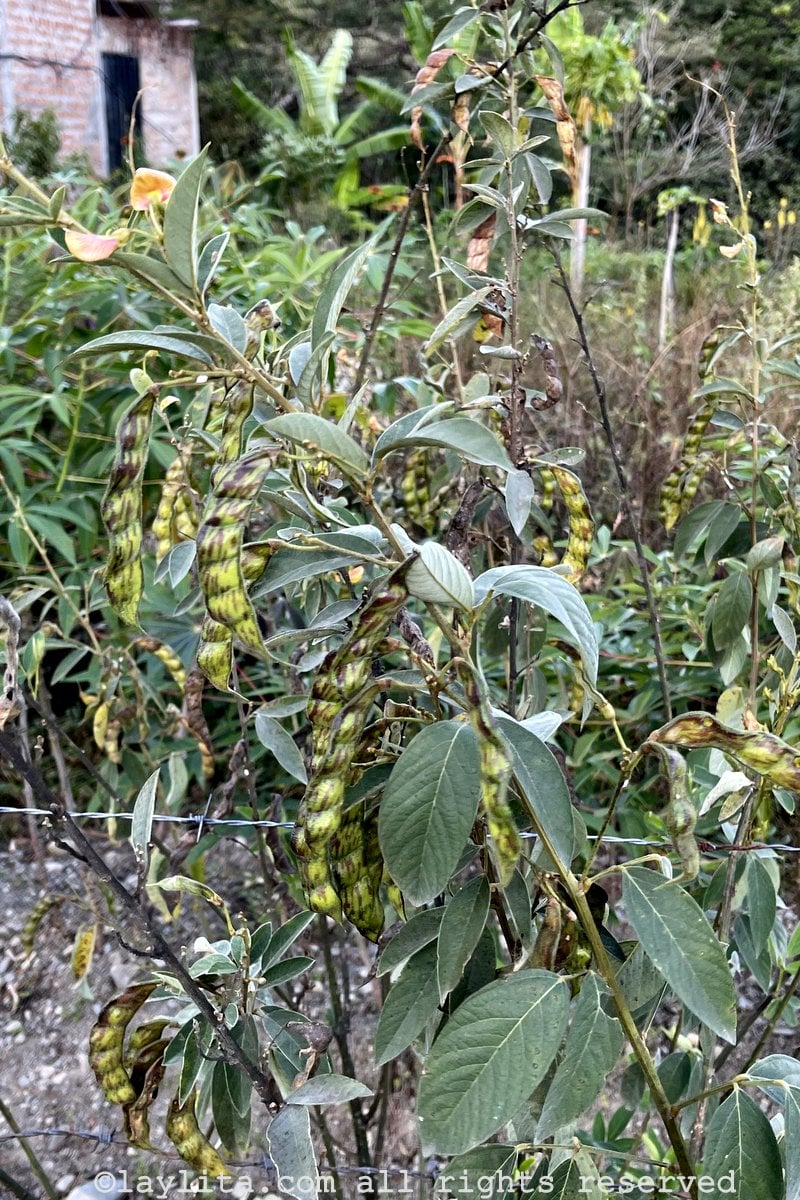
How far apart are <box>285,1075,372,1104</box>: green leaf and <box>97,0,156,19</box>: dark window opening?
11235 mm

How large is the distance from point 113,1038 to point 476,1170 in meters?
0.27

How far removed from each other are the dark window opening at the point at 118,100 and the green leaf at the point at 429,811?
34.5 ft

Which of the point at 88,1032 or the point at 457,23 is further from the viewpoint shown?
the point at 88,1032

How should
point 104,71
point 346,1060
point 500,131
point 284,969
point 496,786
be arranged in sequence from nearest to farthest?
point 496,786 → point 284,969 → point 500,131 → point 346,1060 → point 104,71

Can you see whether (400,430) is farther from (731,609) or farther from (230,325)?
(731,609)

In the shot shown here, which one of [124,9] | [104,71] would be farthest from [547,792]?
[124,9]

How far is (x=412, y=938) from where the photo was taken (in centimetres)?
62

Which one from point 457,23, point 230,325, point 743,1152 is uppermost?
point 457,23

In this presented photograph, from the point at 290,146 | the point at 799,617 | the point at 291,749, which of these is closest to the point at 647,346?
the point at 799,617

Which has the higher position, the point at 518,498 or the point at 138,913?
the point at 518,498

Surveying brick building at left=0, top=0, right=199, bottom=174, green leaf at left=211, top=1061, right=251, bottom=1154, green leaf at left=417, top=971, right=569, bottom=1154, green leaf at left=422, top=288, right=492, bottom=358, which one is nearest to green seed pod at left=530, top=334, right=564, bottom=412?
green leaf at left=422, top=288, right=492, bottom=358

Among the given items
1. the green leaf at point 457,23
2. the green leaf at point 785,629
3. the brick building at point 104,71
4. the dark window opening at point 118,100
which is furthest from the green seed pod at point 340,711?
the dark window opening at point 118,100

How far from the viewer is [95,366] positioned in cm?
201

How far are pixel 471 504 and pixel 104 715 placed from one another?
0.63m
